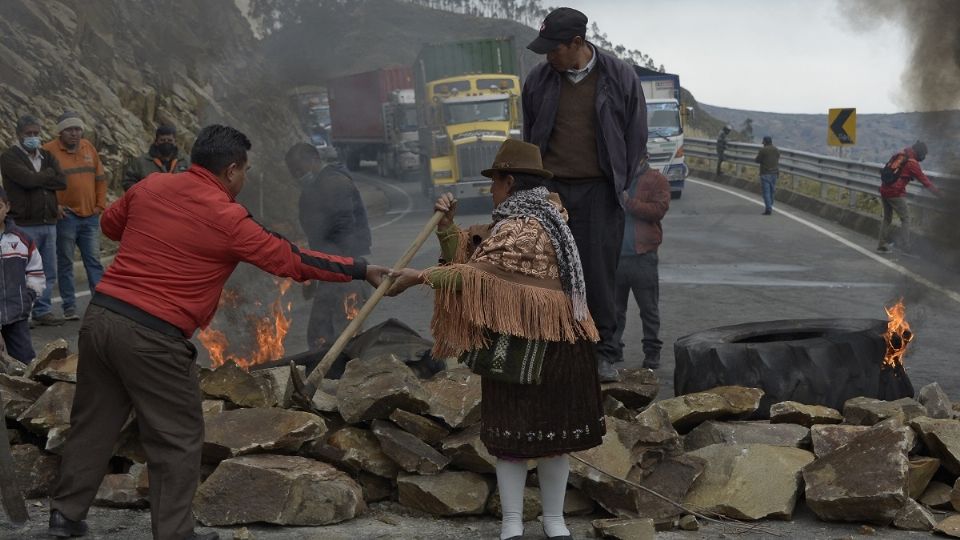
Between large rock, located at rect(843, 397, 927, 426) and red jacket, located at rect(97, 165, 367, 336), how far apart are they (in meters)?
3.39

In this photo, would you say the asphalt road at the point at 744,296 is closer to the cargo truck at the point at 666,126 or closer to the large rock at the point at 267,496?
the large rock at the point at 267,496

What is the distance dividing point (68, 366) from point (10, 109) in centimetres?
1296

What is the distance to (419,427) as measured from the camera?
580cm

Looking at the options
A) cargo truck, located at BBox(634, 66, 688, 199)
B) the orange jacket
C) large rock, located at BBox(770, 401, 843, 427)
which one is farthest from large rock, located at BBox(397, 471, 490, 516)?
cargo truck, located at BBox(634, 66, 688, 199)

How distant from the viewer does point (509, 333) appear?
4.79 meters

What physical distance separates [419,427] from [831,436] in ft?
6.77

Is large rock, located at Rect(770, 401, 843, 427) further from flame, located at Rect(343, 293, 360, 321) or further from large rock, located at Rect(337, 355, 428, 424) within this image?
flame, located at Rect(343, 293, 360, 321)

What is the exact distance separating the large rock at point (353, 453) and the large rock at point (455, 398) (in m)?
0.33

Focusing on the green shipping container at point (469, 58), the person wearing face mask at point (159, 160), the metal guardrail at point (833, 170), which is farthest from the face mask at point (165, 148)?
the green shipping container at point (469, 58)

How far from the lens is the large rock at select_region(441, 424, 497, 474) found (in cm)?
555

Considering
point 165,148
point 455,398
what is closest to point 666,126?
point 165,148

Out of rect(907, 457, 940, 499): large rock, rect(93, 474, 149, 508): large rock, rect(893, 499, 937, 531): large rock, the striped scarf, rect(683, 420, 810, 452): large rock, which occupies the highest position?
the striped scarf

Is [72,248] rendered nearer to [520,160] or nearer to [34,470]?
[34,470]

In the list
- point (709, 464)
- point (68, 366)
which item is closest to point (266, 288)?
point (68, 366)
